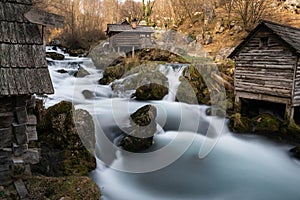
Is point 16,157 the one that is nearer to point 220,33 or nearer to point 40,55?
point 40,55

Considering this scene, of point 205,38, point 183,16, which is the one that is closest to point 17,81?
point 205,38

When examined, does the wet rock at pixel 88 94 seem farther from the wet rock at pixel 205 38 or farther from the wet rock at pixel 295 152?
the wet rock at pixel 205 38

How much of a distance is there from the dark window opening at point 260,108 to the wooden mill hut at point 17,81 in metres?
10.5

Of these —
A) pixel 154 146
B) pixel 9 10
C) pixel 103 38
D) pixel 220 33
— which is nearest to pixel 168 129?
pixel 154 146

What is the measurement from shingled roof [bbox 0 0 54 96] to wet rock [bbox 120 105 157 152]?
176 inches

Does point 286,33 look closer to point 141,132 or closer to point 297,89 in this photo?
point 297,89

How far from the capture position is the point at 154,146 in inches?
345

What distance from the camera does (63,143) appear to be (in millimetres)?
6637

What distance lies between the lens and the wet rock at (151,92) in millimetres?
14023

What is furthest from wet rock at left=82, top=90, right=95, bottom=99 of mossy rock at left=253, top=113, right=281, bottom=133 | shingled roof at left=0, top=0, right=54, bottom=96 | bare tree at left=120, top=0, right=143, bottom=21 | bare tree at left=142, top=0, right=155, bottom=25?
bare tree at left=120, top=0, right=143, bottom=21

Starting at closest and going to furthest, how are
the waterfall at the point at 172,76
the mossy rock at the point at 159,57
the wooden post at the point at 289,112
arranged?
1. the wooden post at the point at 289,112
2. the waterfall at the point at 172,76
3. the mossy rock at the point at 159,57

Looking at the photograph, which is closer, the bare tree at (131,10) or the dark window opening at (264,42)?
the dark window opening at (264,42)

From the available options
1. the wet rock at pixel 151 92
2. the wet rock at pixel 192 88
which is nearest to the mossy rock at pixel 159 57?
the wet rock at pixel 192 88

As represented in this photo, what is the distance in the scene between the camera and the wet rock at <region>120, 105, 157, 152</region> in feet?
26.9
